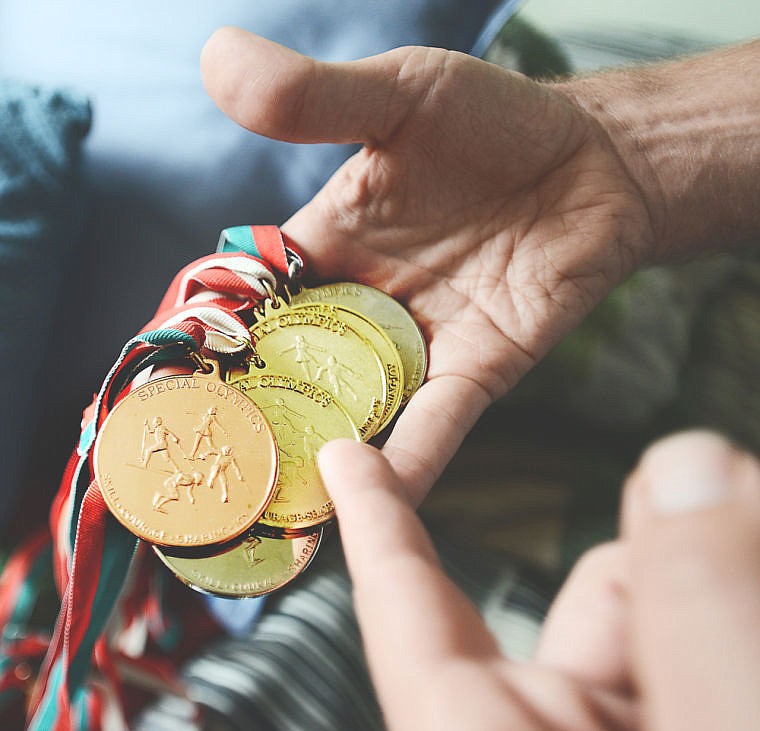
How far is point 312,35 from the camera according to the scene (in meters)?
0.64

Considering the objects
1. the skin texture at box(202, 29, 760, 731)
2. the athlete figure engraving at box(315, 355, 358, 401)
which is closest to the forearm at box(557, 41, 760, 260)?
the skin texture at box(202, 29, 760, 731)

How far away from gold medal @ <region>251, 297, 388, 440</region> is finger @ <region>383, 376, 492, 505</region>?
3 cm

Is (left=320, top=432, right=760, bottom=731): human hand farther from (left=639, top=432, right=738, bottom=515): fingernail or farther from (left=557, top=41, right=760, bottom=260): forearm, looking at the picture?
(left=557, top=41, right=760, bottom=260): forearm

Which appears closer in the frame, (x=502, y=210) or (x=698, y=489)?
(x=698, y=489)

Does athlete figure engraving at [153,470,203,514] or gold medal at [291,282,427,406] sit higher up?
gold medal at [291,282,427,406]

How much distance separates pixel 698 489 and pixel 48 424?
25.9 inches

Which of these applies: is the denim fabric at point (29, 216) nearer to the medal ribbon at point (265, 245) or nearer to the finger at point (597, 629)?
the medal ribbon at point (265, 245)

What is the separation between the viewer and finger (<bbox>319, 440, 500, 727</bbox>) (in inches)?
8.9

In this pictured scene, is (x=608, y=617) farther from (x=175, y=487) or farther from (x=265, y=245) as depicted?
(x=265, y=245)

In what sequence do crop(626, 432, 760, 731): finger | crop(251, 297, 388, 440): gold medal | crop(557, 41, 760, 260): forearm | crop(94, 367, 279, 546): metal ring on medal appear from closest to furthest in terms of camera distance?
1. crop(626, 432, 760, 731): finger
2. crop(94, 367, 279, 546): metal ring on medal
3. crop(251, 297, 388, 440): gold medal
4. crop(557, 41, 760, 260): forearm

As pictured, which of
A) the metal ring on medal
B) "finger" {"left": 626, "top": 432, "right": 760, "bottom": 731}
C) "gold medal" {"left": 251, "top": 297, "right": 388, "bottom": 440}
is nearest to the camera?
"finger" {"left": 626, "top": 432, "right": 760, "bottom": 731}

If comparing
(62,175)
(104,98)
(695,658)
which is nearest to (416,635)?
(695,658)

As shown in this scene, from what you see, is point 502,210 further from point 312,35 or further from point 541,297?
point 312,35

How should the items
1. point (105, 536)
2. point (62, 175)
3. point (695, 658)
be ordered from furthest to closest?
point (62, 175) < point (105, 536) < point (695, 658)
